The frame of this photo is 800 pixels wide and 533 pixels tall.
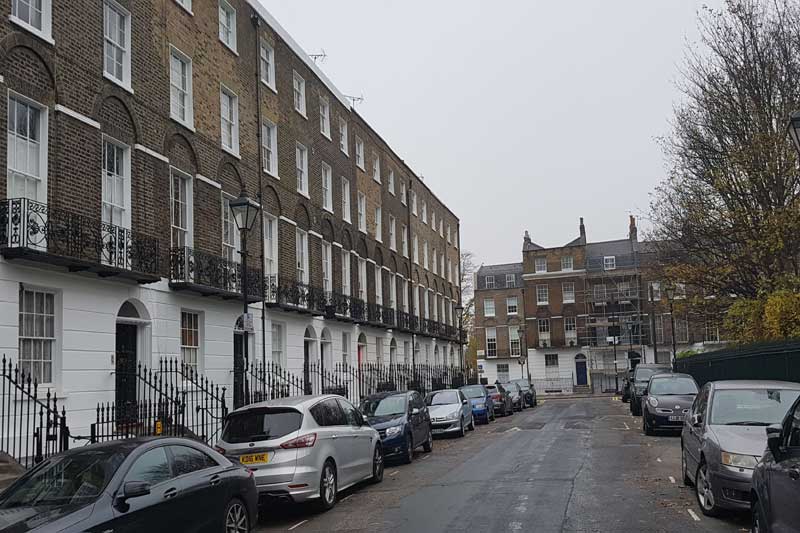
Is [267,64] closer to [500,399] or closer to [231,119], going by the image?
[231,119]

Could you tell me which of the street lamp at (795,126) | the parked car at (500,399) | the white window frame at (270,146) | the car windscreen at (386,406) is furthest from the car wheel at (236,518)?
the parked car at (500,399)

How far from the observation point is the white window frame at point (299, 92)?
2830 cm

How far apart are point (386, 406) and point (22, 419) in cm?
830

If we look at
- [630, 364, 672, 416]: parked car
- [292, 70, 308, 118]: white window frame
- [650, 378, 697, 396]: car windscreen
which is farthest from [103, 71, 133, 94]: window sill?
[630, 364, 672, 416]: parked car

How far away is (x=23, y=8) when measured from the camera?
14922mm

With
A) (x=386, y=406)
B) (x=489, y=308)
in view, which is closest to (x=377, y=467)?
(x=386, y=406)

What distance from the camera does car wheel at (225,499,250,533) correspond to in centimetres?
880

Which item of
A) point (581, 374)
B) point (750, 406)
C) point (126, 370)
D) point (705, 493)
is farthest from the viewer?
point (581, 374)

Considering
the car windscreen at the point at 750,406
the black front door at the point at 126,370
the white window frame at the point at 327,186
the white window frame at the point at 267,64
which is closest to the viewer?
the car windscreen at the point at 750,406

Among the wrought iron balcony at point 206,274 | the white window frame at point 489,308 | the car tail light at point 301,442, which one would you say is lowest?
the car tail light at point 301,442

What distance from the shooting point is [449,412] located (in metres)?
24.5

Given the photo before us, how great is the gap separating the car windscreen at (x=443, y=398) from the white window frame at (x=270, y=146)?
8.75 meters

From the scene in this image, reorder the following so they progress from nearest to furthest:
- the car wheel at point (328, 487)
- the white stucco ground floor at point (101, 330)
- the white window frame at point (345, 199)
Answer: the car wheel at point (328, 487), the white stucco ground floor at point (101, 330), the white window frame at point (345, 199)

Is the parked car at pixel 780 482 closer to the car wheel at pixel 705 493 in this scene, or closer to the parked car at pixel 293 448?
the car wheel at pixel 705 493
